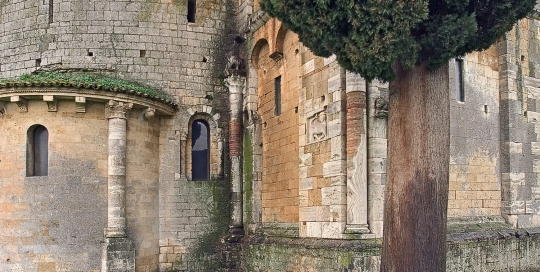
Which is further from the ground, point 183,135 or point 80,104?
point 80,104

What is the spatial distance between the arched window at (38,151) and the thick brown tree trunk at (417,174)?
28.8 feet

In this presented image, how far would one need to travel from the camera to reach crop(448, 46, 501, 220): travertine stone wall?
1252cm

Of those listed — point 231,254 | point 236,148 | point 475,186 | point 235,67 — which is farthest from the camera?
point 235,67

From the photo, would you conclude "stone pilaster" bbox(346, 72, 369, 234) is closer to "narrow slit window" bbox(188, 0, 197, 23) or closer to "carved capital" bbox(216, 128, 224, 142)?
"carved capital" bbox(216, 128, 224, 142)

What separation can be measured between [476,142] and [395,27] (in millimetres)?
6555

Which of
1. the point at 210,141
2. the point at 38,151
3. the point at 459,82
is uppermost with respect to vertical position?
the point at 459,82

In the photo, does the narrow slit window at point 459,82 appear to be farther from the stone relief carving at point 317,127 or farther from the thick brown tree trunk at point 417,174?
the thick brown tree trunk at point 417,174

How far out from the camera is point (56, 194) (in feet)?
43.9

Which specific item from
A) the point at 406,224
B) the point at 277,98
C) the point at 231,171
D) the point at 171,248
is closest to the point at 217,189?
the point at 231,171

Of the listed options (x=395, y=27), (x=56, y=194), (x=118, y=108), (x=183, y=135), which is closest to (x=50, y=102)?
(x=118, y=108)

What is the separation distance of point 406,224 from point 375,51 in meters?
2.23

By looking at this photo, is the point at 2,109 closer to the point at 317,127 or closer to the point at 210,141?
the point at 210,141

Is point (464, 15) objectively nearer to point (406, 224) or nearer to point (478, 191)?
point (406, 224)

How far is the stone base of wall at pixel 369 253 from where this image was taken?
1065cm
